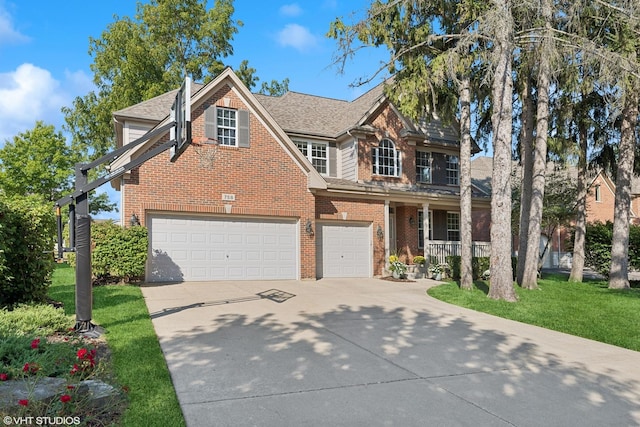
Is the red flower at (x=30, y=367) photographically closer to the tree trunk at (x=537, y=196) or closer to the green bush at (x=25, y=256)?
the green bush at (x=25, y=256)

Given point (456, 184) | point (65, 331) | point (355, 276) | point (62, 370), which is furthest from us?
point (456, 184)

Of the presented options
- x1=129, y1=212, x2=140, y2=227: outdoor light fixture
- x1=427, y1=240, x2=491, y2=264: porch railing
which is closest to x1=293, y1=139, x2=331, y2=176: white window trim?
x1=427, y1=240, x2=491, y2=264: porch railing

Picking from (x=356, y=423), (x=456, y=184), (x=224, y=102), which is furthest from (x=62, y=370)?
(x=456, y=184)

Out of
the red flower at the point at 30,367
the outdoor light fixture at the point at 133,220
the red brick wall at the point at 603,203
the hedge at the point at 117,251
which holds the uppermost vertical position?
the red brick wall at the point at 603,203

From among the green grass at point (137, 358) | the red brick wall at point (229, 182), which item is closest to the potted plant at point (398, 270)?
the red brick wall at point (229, 182)

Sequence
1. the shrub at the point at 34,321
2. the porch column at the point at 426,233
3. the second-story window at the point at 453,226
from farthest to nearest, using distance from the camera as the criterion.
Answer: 1. the second-story window at the point at 453,226
2. the porch column at the point at 426,233
3. the shrub at the point at 34,321

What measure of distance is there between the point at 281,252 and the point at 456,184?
9.91m

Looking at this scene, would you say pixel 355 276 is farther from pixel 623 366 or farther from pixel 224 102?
pixel 623 366

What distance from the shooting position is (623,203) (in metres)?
14.0

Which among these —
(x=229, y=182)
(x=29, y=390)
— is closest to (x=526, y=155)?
(x=229, y=182)

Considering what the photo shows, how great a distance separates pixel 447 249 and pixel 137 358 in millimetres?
14707

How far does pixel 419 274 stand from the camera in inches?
683

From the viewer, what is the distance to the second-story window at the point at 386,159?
18.2 meters

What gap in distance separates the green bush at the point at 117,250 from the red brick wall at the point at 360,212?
6380 millimetres
